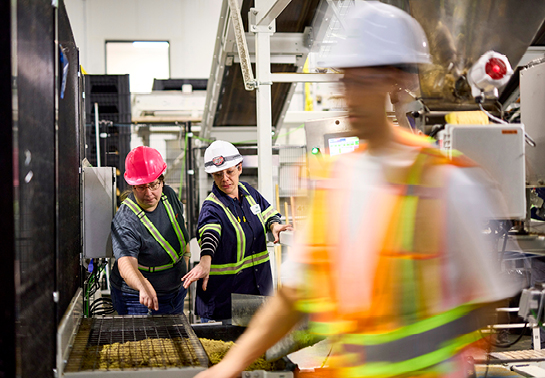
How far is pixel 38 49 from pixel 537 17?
3940 millimetres

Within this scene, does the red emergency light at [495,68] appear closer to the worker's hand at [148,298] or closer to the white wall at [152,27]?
the worker's hand at [148,298]

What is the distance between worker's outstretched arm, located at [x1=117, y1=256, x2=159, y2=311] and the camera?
224 cm

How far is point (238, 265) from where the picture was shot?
2.96 m

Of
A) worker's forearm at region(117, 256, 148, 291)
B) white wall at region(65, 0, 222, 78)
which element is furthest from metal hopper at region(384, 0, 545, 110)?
white wall at region(65, 0, 222, 78)

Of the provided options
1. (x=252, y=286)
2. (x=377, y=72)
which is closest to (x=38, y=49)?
(x=377, y=72)

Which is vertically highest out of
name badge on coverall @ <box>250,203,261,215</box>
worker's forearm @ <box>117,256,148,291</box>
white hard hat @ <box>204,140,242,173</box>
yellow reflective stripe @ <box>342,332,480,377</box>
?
white hard hat @ <box>204,140,242,173</box>

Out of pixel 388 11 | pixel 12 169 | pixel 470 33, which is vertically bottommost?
pixel 12 169

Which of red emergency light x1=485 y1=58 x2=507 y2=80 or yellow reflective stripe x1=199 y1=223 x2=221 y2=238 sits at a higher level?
red emergency light x1=485 y1=58 x2=507 y2=80

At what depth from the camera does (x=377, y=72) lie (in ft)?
3.26

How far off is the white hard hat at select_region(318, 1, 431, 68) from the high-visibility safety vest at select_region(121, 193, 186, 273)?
6.53 ft

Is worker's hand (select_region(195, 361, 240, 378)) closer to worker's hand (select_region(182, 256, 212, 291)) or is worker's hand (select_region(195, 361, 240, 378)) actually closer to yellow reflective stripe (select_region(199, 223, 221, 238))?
worker's hand (select_region(182, 256, 212, 291))

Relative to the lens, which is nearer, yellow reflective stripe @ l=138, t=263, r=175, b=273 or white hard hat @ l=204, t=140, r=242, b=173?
yellow reflective stripe @ l=138, t=263, r=175, b=273

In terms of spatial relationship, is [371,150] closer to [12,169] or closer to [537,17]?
[12,169]

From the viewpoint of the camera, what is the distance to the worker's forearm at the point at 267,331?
1.06 m
